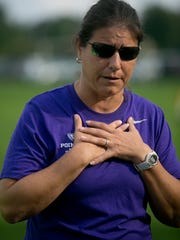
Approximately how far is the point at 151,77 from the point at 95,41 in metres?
66.9

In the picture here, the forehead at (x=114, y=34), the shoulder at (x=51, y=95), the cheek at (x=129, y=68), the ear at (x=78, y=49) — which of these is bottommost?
the shoulder at (x=51, y=95)

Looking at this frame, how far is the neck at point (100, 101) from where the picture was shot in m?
4.49

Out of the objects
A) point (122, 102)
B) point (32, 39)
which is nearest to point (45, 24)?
point (32, 39)

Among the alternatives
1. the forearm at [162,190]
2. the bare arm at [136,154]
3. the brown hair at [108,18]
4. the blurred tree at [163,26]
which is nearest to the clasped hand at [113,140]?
the bare arm at [136,154]

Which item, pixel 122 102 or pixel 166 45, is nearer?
pixel 122 102

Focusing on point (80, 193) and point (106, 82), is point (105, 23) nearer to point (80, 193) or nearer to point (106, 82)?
point (106, 82)

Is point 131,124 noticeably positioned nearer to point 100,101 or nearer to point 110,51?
point 100,101

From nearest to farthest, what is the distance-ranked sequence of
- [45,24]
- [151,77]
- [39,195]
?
[39,195], [151,77], [45,24]

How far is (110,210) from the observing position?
4285mm

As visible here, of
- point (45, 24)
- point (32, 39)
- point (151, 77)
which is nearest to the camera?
point (151, 77)

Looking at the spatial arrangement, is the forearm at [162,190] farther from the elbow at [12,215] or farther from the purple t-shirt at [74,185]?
the elbow at [12,215]

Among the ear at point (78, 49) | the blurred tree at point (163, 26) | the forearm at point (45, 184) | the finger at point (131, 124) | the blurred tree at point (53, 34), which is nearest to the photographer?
the forearm at point (45, 184)

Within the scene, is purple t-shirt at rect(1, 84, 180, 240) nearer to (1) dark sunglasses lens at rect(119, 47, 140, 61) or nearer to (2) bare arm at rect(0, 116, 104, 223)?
(2) bare arm at rect(0, 116, 104, 223)

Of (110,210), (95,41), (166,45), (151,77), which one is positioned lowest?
(166,45)
